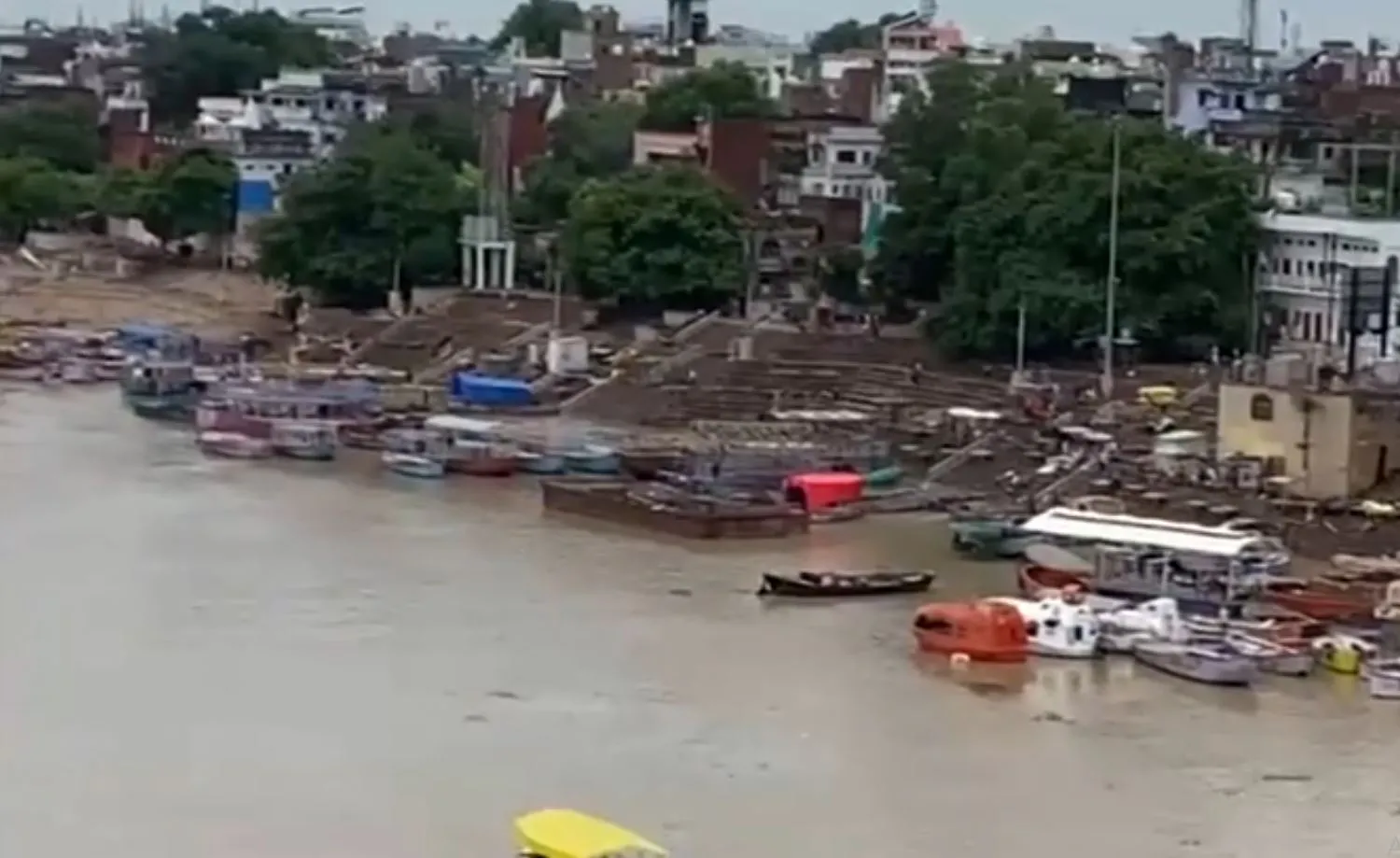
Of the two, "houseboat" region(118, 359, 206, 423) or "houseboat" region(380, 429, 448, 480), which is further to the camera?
"houseboat" region(118, 359, 206, 423)

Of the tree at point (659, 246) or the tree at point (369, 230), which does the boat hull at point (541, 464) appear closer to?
the tree at point (659, 246)

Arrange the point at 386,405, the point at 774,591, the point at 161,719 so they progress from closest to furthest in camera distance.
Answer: the point at 161,719
the point at 774,591
the point at 386,405

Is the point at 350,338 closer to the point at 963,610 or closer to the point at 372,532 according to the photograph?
the point at 372,532

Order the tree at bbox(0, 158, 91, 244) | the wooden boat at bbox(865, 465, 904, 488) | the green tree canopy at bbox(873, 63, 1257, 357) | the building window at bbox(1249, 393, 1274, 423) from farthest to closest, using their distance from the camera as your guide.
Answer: the tree at bbox(0, 158, 91, 244), the green tree canopy at bbox(873, 63, 1257, 357), the wooden boat at bbox(865, 465, 904, 488), the building window at bbox(1249, 393, 1274, 423)

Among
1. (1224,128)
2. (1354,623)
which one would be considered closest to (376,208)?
(1224,128)

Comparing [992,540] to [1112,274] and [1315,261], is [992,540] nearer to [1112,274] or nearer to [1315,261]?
[1112,274]

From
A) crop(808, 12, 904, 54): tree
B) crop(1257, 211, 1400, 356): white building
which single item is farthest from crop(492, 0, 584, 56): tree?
crop(1257, 211, 1400, 356): white building

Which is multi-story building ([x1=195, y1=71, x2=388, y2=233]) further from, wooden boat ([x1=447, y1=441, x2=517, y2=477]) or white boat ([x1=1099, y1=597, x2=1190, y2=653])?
white boat ([x1=1099, y1=597, x2=1190, y2=653])

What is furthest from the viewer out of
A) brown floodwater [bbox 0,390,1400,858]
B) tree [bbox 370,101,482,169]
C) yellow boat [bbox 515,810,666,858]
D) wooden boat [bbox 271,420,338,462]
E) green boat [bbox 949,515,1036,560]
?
tree [bbox 370,101,482,169]
